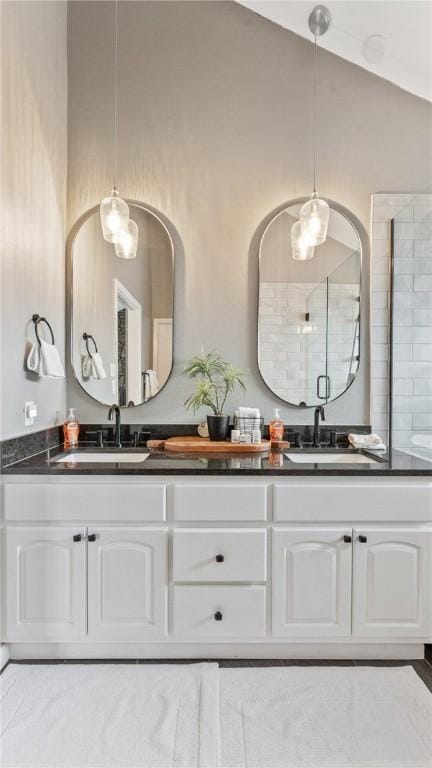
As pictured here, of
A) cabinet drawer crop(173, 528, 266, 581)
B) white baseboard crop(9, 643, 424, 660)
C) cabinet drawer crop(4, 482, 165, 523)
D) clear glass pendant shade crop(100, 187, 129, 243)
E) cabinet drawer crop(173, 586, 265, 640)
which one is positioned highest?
clear glass pendant shade crop(100, 187, 129, 243)

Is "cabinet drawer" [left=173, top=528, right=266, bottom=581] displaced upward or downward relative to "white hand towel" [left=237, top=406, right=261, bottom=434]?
downward

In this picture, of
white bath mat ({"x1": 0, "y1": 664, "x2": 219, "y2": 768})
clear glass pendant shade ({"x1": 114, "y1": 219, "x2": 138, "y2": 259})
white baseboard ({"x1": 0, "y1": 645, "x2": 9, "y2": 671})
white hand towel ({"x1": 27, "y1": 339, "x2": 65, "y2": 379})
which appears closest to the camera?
white bath mat ({"x1": 0, "y1": 664, "x2": 219, "y2": 768})

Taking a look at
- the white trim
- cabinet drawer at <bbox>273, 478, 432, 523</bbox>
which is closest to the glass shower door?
cabinet drawer at <bbox>273, 478, 432, 523</bbox>

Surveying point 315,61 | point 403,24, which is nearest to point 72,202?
point 315,61

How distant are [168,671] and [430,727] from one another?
0.93m

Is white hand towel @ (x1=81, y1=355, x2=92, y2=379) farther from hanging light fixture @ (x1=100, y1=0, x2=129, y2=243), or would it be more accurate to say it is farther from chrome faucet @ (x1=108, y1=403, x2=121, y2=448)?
hanging light fixture @ (x1=100, y1=0, x2=129, y2=243)

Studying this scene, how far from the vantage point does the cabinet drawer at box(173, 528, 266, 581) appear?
1.90m

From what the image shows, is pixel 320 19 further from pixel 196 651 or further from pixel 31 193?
pixel 196 651

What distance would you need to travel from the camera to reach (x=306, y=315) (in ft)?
8.36

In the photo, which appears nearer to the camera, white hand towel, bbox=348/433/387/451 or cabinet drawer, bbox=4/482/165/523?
cabinet drawer, bbox=4/482/165/523

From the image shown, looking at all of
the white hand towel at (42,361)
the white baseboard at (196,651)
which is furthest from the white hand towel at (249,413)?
the white baseboard at (196,651)

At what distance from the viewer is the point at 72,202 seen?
258 cm

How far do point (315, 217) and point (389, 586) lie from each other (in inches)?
67.1

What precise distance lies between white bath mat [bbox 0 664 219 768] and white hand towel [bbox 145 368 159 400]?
124 cm
